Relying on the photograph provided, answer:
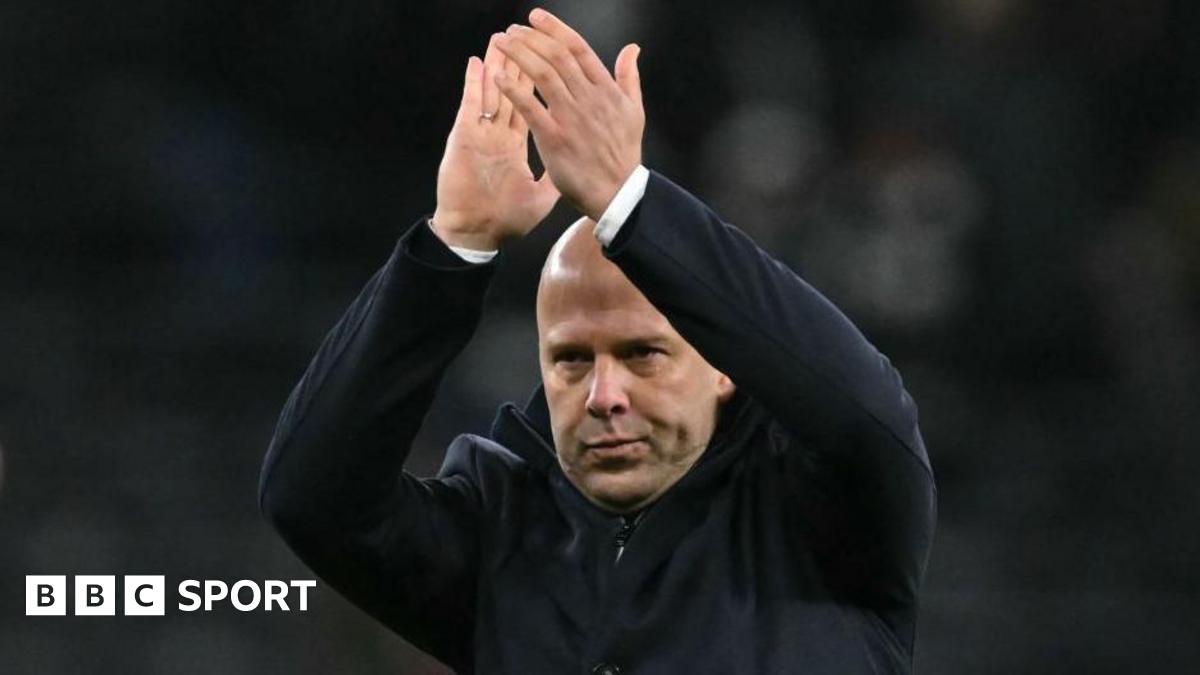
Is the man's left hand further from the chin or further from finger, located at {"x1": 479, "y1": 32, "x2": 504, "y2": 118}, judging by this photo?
the chin

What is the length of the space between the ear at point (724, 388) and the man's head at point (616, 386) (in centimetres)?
3

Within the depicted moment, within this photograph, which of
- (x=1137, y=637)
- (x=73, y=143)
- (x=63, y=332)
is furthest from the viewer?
(x=73, y=143)

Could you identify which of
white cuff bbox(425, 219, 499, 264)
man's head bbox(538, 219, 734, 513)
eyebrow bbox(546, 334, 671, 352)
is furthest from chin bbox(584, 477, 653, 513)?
white cuff bbox(425, 219, 499, 264)

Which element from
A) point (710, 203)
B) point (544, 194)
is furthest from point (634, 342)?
point (710, 203)

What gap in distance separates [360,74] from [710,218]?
9.21 ft

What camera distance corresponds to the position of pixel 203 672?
341cm

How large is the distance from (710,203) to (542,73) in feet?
8.32

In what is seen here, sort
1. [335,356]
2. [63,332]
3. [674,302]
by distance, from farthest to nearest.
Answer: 1. [63,332]
2. [335,356]
3. [674,302]

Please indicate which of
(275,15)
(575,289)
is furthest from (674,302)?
(275,15)

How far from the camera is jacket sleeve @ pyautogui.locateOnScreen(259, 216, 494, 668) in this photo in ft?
4.99

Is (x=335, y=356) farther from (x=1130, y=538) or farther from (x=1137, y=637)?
(x=1130, y=538)

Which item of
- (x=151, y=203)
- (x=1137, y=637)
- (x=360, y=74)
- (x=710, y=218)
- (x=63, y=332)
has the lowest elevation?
(x=1137, y=637)

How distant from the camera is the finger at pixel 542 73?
54.2 inches

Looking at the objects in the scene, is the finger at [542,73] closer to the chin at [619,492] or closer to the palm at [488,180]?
the palm at [488,180]
